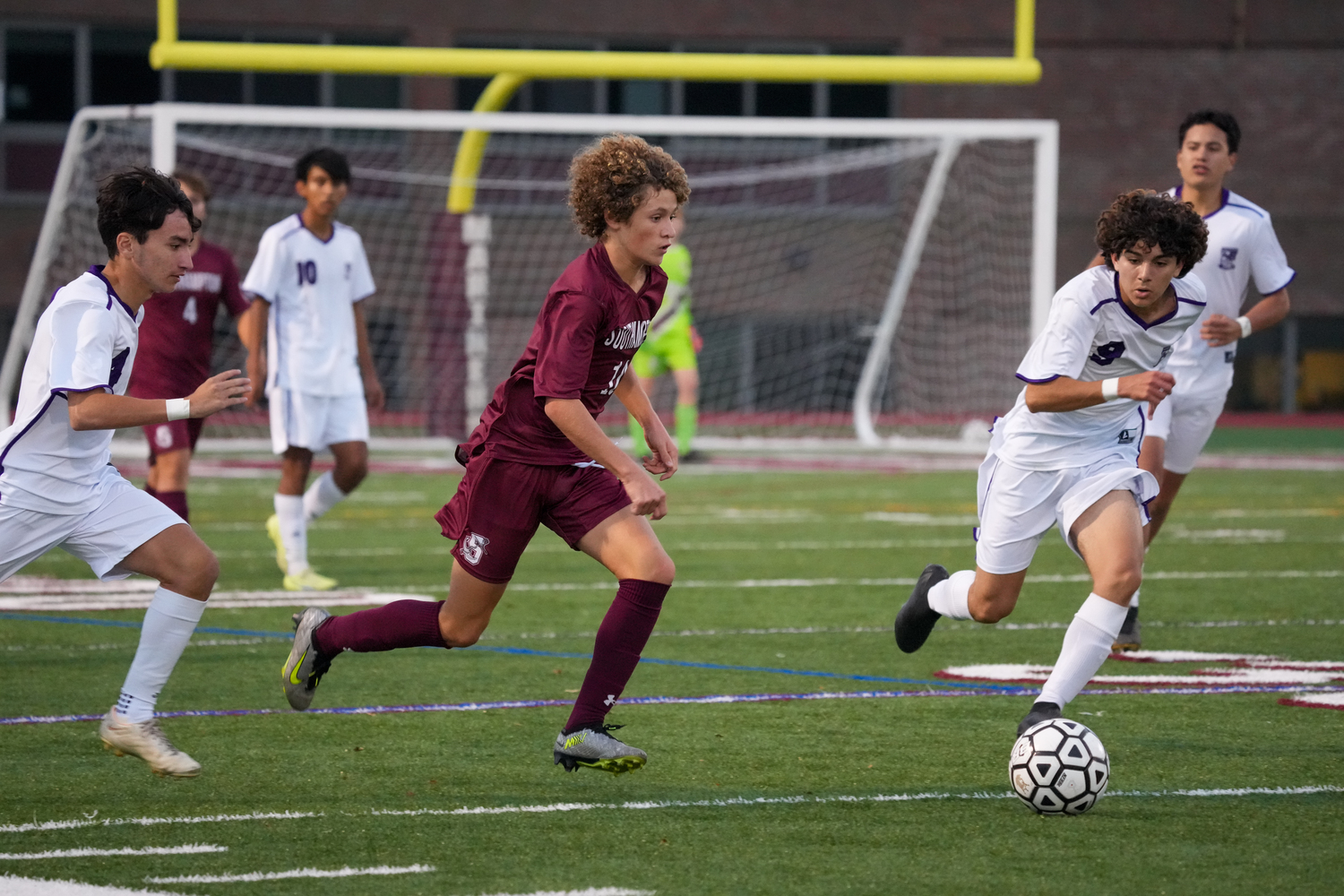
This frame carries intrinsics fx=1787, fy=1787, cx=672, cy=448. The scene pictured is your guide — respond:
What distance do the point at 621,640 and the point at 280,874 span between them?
51.8 inches

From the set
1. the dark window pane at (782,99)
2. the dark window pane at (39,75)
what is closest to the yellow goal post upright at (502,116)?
the dark window pane at (782,99)

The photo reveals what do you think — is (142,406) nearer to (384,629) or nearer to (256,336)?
(384,629)

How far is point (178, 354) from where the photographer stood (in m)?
8.88

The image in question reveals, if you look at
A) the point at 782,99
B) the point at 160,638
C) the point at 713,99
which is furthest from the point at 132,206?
the point at 782,99

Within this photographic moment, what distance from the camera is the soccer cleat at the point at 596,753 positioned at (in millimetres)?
4773

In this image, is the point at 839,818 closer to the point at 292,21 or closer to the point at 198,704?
the point at 198,704

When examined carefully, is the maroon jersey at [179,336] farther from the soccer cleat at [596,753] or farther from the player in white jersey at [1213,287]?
the player in white jersey at [1213,287]

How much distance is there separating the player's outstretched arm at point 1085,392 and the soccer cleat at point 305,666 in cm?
230

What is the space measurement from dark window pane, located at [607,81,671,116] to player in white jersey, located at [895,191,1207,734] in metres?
22.3

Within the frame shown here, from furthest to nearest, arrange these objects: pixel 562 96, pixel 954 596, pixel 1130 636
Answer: pixel 562 96
pixel 1130 636
pixel 954 596

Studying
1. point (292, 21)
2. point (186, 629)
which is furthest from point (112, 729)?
point (292, 21)

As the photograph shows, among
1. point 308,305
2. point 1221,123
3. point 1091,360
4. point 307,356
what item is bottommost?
point 307,356

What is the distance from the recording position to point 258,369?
898cm

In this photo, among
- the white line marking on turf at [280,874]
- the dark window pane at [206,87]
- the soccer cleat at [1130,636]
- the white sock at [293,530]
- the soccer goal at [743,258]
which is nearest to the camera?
the white line marking on turf at [280,874]
